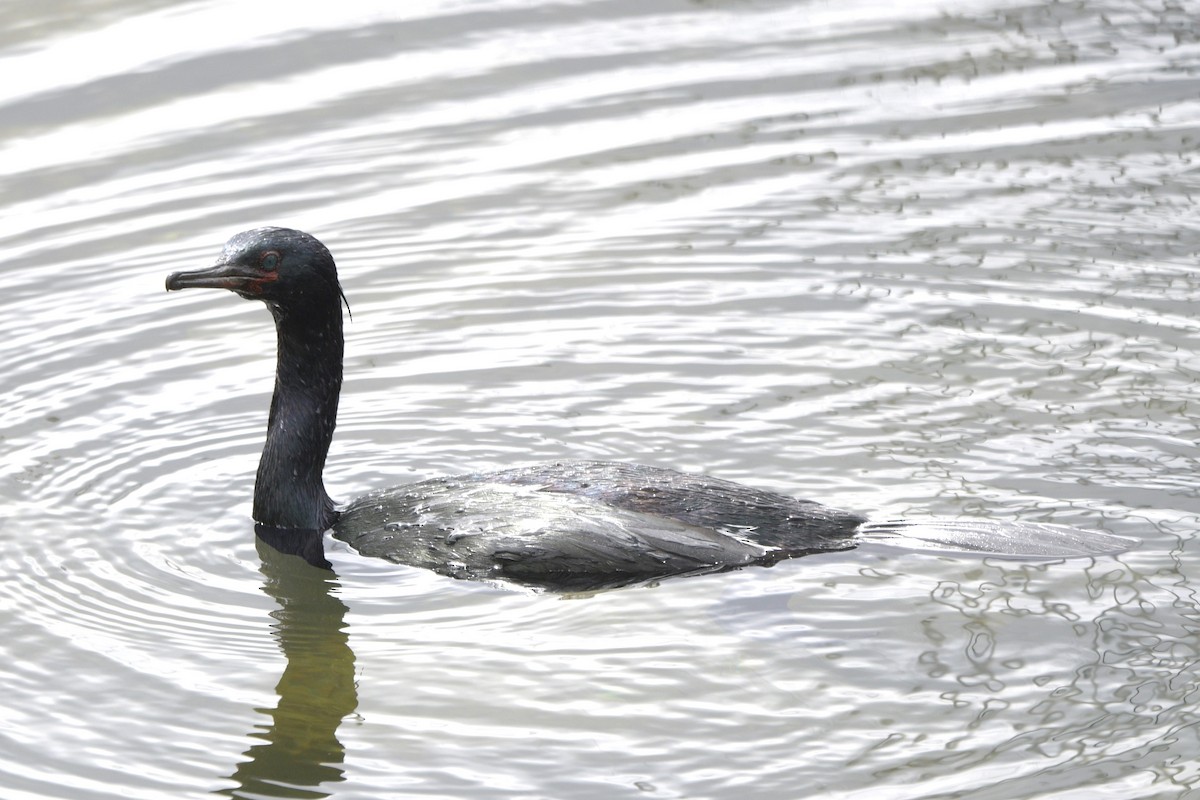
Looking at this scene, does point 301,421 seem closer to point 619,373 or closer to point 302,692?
point 302,692

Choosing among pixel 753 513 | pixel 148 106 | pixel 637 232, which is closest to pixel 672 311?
pixel 637 232

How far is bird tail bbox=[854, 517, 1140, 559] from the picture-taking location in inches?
238

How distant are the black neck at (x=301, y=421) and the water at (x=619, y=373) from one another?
8.6 inches

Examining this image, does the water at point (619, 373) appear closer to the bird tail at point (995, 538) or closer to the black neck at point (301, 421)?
the bird tail at point (995, 538)

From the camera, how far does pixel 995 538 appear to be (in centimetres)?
608

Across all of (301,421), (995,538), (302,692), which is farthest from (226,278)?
(995,538)

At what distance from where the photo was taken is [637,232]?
9.55 m

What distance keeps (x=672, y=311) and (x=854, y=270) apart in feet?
3.55

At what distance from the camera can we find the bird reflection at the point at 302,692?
17.0ft

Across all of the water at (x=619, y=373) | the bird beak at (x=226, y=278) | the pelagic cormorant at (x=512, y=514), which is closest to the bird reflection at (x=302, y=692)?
the water at (x=619, y=373)

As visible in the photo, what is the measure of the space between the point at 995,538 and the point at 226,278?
306cm

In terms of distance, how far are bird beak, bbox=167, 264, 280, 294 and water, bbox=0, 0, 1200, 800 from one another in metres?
1.01

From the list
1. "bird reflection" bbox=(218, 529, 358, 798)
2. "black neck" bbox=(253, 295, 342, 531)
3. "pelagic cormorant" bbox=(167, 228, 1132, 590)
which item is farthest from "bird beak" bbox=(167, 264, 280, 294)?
"bird reflection" bbox=(218, 529, 358, 798)

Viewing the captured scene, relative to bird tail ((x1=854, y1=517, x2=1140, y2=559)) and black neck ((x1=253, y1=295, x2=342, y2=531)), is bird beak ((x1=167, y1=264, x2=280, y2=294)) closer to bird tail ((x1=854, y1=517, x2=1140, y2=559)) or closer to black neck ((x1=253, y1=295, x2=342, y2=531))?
black neck ((x1=253, y1=295, x2=342, y2=531))
